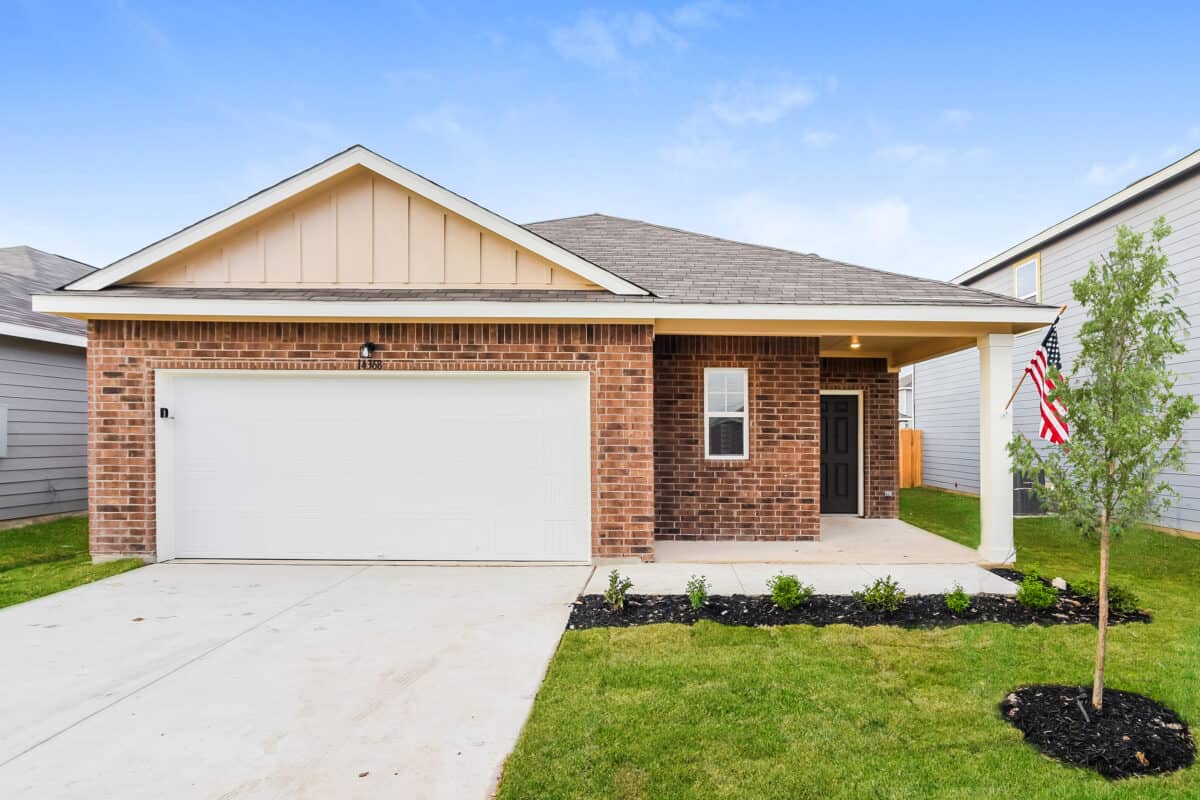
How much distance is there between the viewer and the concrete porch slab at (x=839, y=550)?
6.99 meters

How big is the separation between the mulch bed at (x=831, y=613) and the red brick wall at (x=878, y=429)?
4.57m

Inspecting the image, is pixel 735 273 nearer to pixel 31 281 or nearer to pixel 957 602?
pixel 957 602

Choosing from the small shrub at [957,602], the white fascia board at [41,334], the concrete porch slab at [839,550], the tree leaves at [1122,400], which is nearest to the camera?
the tree leaves at [1122,400]

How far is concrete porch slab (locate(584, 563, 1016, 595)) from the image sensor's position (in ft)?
18.7

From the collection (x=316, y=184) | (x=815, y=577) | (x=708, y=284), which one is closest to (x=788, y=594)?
(x=815, y=577)

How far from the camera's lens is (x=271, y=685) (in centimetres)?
366

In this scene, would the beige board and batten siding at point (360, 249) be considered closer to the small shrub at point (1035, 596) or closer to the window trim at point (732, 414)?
the window trim at point (732, 414)

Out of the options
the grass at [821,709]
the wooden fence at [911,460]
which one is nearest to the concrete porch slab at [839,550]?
the grass at [821,709]

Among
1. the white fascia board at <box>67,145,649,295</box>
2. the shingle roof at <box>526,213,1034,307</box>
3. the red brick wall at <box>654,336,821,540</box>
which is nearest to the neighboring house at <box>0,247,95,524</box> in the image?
the white fascia board at <box>67,145,649,295</box>

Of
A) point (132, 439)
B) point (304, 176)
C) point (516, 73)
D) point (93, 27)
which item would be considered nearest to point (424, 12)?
point (516, 73)

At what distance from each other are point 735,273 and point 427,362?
4079 mm

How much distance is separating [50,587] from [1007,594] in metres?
9.28

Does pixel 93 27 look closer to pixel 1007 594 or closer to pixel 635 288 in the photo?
pixel 635 288

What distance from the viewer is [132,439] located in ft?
22.0
